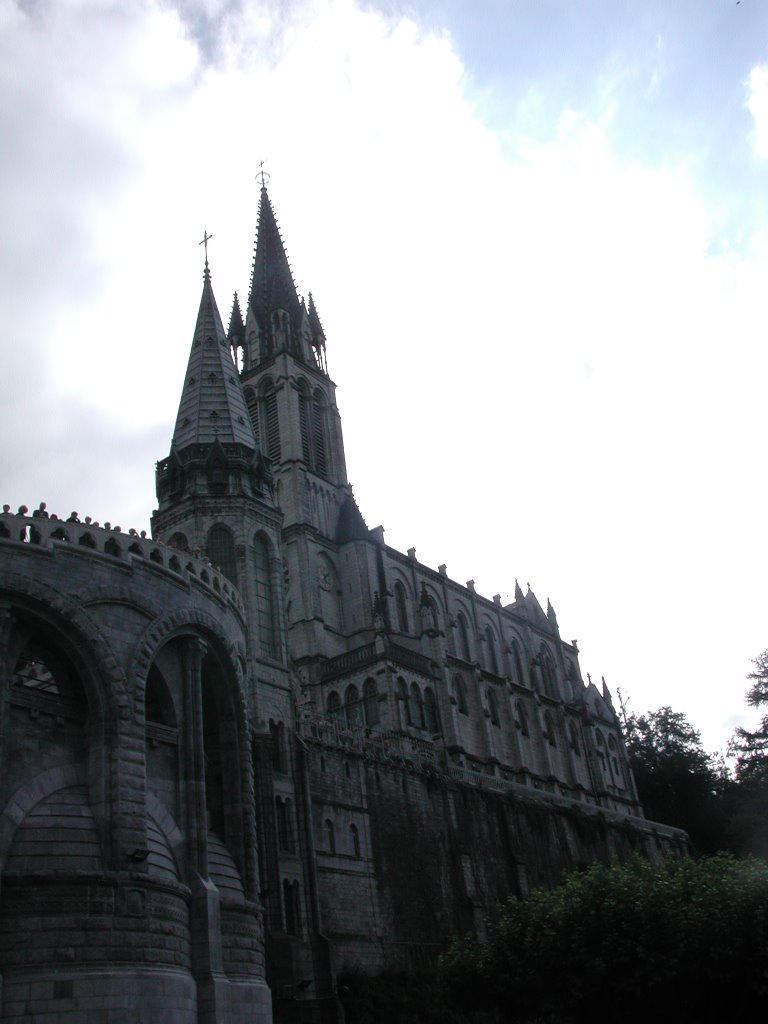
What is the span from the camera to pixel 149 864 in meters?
23.3

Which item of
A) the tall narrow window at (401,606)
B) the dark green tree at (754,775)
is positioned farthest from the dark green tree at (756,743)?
the tall narrow window at (401,606)

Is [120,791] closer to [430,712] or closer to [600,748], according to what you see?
[430,712]

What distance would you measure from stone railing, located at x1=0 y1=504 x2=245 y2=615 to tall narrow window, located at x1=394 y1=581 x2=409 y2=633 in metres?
35.4

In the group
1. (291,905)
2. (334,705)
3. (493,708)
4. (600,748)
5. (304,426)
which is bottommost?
(291,905)

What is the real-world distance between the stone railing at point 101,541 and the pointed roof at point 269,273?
4747 cm

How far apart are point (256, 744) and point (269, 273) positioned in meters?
50.5

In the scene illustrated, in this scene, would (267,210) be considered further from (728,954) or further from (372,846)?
(728,954)

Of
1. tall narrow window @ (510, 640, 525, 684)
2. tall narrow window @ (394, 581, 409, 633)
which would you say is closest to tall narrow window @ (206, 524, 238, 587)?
tall narrow window @ (394, 581, 409, 633)

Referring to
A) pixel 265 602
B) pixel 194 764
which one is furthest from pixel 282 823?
pixel 194 764

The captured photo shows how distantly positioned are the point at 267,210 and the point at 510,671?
1541 inches

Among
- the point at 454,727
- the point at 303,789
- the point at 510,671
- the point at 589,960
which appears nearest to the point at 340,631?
the point at 454,727

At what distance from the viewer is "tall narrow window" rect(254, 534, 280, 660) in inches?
1507

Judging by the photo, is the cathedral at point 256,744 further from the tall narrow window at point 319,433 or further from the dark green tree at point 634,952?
the dark green tree at point 634,952

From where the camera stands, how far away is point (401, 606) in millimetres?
66000
